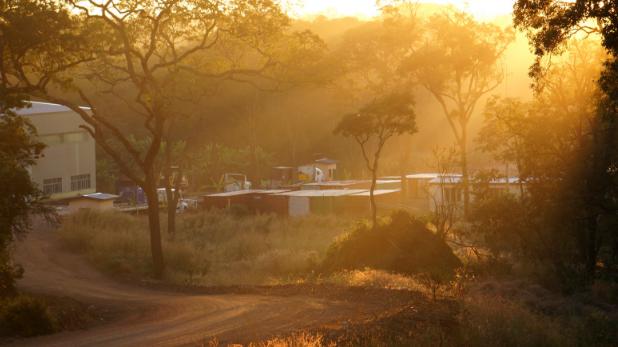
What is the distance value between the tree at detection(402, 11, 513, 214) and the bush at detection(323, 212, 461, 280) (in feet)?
69.5

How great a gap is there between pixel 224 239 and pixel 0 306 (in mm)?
22584

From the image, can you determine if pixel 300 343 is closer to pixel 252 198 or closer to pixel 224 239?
pixel 224 239

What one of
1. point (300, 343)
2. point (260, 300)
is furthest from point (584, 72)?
point (300, 343)

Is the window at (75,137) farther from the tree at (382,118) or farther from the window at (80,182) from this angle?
the tree at (382,118)

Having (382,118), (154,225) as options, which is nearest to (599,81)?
(154,225)

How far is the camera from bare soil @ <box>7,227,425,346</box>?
1365 centimetres

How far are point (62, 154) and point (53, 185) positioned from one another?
2.22 m

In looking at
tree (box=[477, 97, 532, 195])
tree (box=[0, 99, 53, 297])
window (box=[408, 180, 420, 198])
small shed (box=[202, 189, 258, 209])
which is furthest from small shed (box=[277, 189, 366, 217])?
tree (box=[0, 99, 53, 297])

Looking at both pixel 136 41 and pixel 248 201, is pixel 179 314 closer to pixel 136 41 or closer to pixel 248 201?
A: pixel 136 41

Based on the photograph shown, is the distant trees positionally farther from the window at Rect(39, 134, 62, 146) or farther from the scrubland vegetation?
the window at Rect(39, 134, 62, 146)

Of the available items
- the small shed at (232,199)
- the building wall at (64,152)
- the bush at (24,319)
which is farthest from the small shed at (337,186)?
the bush at (24,319)

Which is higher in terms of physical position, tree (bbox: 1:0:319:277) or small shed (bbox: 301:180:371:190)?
tree (bbox: 1:0:319:277)

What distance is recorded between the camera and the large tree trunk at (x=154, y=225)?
1048 inches

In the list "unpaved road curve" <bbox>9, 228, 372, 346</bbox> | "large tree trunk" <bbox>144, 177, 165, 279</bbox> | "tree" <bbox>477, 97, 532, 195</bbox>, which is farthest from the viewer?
"tree" <bbox>477, 97, 532, 195</bbox>
